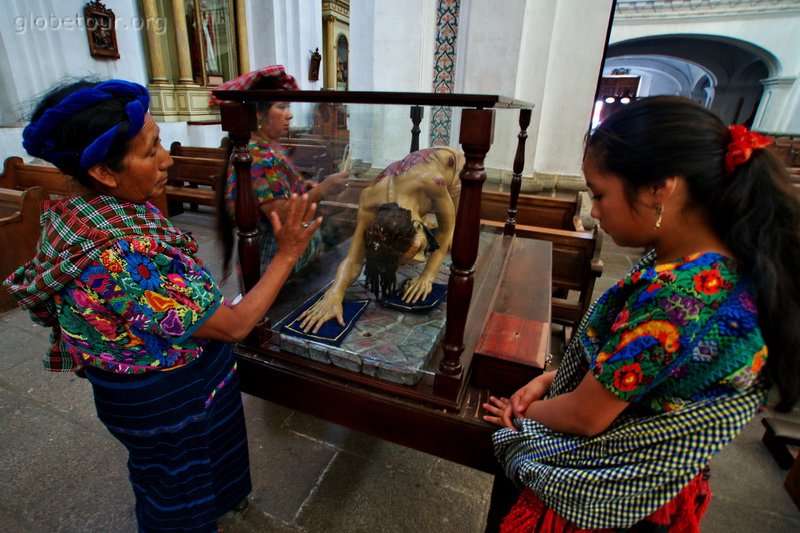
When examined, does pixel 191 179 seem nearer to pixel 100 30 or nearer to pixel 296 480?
pixel 100 30

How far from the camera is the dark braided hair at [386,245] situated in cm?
189

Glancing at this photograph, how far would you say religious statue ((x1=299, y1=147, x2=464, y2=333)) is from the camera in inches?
74.8

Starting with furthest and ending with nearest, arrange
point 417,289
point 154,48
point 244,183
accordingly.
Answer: point 154,48, point 417,289, point 244,183

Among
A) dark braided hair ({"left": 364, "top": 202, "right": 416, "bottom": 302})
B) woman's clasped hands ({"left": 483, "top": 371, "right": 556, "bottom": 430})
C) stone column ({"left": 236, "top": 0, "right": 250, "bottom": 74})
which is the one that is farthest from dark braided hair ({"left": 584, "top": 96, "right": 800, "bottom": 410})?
stone column ({"left": 236, "top": 0, "right": 250, "bottom": 74})

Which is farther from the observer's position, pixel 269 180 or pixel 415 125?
pixel 415 125

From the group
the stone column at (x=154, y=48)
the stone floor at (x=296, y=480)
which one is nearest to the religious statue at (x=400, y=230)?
the stone floor at (x=296, y=480)

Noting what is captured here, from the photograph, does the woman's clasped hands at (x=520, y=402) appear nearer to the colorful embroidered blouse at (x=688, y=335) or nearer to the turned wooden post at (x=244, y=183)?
the colorful embroidered blouse at (x=688, y=335)

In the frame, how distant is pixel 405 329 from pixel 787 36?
1899 centimetres

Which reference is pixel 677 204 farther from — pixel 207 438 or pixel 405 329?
pixel 207 438

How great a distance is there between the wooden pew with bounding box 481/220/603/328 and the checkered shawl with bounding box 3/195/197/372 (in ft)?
8.15

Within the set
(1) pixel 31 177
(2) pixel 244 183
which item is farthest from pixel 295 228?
(1) pixel 31 177

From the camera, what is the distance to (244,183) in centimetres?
154

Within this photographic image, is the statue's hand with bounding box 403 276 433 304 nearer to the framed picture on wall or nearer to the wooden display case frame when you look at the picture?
the wooden display case frame

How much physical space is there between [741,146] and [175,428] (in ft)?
5.32
